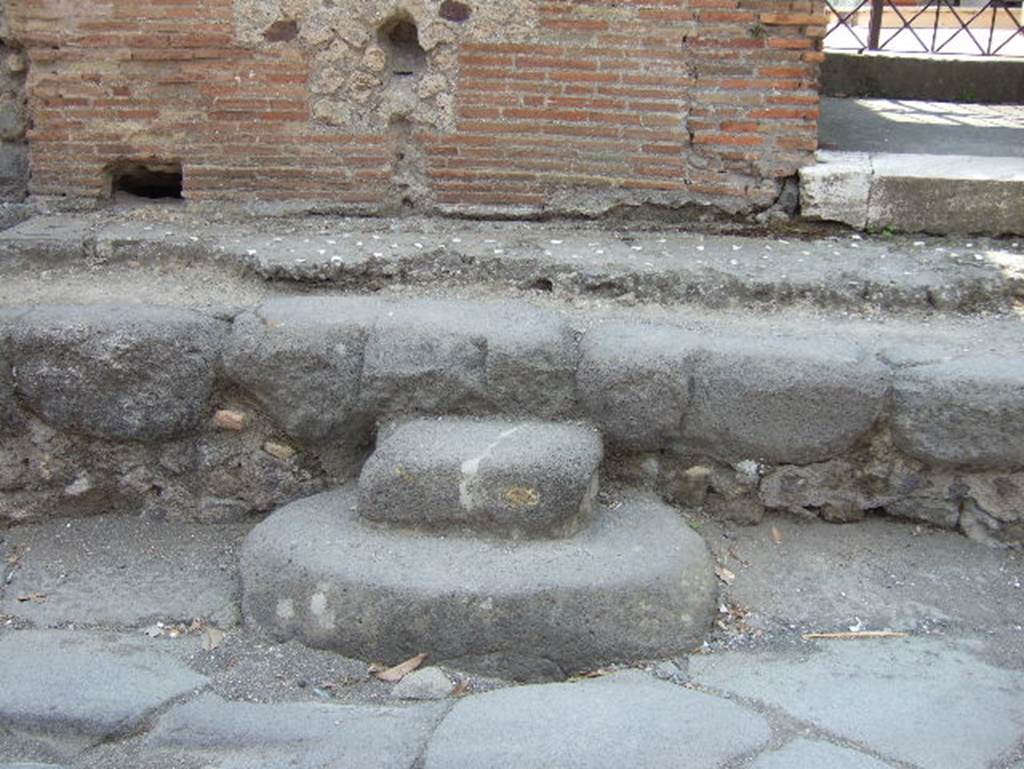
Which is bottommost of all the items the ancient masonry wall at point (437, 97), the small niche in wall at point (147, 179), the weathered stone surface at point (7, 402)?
the weathered stone surface at point (7, 402)

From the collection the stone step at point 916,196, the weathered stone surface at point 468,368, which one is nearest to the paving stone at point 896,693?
the weathered stone surface at point 468,368

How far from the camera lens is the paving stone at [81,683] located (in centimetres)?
289

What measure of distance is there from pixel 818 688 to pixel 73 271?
116 inches

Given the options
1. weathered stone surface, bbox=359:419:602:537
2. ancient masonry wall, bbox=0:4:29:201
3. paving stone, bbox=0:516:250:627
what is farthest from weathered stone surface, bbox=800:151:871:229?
ancient masonry wall, bbox=0:4:29:201

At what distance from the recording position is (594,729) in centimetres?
271

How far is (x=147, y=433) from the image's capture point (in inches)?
144

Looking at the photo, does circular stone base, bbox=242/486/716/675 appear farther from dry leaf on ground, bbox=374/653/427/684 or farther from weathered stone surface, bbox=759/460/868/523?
weathered stone surface, bbox=759/460/868/523

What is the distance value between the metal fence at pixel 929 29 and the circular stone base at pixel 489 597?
13.8 feet

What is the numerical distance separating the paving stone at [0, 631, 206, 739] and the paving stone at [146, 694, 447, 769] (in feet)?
0.34

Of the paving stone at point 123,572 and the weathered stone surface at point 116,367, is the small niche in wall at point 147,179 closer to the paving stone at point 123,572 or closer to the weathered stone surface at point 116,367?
the weathered stone surface at point 116,367

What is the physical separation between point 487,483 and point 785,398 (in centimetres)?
93

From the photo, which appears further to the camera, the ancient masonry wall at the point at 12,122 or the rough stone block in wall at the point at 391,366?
the ancient masonry wall at the point at 12,122

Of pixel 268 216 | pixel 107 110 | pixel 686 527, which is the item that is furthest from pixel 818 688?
pixel 107 110

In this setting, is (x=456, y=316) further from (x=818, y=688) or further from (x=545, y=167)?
(x=818, y=688)
